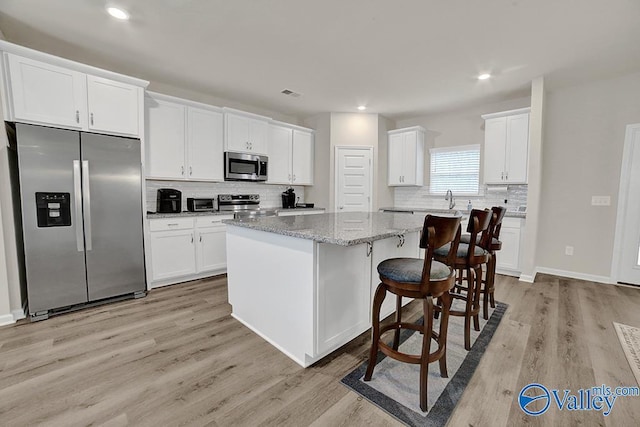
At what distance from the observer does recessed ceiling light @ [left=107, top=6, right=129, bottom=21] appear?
7.28ft

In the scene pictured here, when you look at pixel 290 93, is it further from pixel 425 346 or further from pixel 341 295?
pixel 425 346

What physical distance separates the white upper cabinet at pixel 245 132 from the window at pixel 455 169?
319cm

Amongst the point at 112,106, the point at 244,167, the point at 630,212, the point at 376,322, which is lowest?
the point at 376,322

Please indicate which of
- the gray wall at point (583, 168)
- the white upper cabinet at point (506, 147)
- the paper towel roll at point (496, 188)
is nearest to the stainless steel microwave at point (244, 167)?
the white upper cabinet at point (506, 147)

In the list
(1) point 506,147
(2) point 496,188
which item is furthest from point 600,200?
(1) point 506,147

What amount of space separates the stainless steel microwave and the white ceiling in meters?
1.01

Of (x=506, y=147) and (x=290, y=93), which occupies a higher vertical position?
(x=290, y=93)

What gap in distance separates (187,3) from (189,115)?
1748 mm

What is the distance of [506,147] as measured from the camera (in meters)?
4.07

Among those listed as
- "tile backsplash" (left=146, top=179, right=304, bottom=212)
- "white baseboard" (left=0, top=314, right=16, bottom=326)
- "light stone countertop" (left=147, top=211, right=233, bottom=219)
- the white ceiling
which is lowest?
"white baseboard" (left=0, top=314, right=16, bottom=326)

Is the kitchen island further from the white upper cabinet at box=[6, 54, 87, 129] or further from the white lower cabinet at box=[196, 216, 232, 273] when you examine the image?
the white upper cabinet at box=[6, 54, 87, 129]

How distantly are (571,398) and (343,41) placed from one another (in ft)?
→ 10.8


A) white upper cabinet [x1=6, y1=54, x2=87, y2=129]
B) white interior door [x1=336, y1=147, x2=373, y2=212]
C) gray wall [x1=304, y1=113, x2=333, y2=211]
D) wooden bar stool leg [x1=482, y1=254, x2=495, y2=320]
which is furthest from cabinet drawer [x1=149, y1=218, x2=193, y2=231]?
wooden bar stool leg [x1=482, y1=254, x2=495, y2=320]

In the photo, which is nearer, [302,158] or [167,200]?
[167,200]
